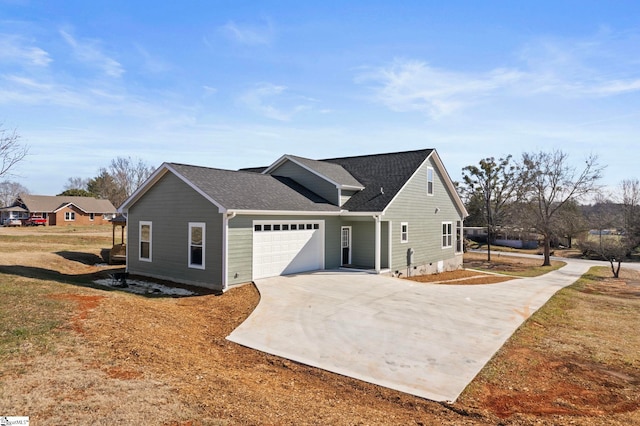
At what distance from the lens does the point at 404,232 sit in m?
19.9

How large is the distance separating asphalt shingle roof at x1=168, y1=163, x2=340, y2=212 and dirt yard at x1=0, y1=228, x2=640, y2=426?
4.79 metres

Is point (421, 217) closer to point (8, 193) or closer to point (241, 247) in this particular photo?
point (241, 247)

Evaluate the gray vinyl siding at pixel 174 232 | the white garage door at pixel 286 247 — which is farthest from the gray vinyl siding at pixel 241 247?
the gray vinyl siding at pixel 174 232

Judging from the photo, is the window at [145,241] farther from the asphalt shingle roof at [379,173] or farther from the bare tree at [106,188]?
the bare tree at [106,188]

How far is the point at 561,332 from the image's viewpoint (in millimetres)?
10094

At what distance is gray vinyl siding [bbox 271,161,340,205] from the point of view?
19.2m

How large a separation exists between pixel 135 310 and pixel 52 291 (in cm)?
306

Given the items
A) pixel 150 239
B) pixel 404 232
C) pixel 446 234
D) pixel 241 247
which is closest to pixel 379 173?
pixel 404 232

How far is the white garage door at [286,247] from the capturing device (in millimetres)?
14828

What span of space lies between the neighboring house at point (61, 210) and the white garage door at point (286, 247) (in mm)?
48780

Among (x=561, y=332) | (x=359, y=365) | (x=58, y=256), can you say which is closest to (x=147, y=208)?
(x=58, y=256)

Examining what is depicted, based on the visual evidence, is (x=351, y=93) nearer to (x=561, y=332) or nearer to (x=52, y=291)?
(x=561, y=332)

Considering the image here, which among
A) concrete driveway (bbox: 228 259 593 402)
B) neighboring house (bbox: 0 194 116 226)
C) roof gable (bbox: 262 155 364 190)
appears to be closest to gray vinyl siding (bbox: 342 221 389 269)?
roof gable (bbox: 262 155 364 190)

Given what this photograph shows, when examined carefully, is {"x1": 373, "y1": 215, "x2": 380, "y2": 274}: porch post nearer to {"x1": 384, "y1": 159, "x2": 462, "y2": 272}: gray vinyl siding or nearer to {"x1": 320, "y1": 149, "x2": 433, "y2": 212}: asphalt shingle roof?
{"x1": 320, "y1": 149, "x2": 433, "y2": 212}: asphalt shingle roof
